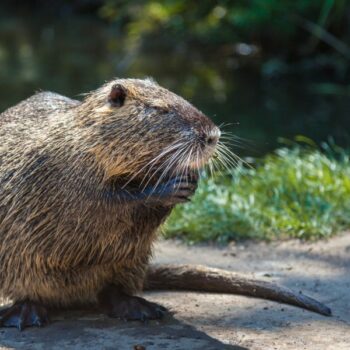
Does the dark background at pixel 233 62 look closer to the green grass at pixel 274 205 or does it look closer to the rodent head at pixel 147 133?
the green grass at pixel 274 205

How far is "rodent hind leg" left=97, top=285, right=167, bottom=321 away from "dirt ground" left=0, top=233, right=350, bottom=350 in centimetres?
5

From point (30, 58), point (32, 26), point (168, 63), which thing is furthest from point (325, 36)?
point (32, 26)

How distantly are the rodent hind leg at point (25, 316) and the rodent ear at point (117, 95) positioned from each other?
1.04m

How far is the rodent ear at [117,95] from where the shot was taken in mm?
4039

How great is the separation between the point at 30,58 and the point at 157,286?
12.0m

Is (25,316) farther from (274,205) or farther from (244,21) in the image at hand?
(244,21)

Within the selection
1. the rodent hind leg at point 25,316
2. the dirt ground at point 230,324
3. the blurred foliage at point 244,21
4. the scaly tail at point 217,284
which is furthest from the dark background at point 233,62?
the rodent hind leg at point 25,316

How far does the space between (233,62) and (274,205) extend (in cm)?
909

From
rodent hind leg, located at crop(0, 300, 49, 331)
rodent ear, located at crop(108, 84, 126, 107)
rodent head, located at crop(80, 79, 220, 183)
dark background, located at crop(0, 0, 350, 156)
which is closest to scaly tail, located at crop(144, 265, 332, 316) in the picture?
rodent hind leg, located at crop(0, 300, 49, 331)

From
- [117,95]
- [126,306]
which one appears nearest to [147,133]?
[117,95]

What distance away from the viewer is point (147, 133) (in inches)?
154

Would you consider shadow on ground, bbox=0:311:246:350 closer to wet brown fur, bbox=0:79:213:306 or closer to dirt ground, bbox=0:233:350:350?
dirt ground, bbox=0:233:350:350

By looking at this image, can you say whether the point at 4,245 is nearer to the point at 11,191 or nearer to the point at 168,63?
the point at 11,191

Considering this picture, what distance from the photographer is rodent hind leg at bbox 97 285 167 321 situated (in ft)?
13.7
